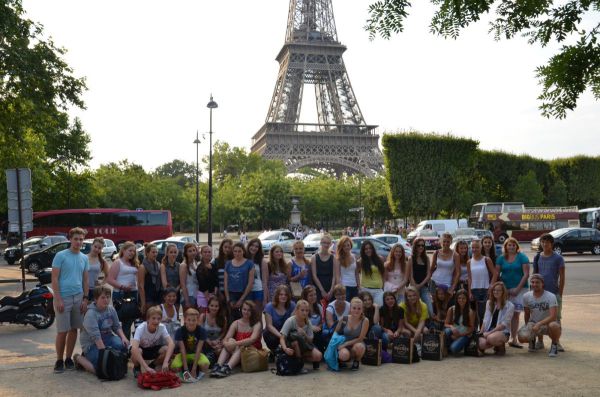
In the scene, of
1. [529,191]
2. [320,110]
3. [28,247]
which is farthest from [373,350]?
[320,110]

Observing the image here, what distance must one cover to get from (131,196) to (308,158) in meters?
28.4

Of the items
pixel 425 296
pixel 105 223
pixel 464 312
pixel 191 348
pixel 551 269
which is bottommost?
pixel 191 348

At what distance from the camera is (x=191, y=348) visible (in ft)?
26.4

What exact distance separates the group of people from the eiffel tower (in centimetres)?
7102

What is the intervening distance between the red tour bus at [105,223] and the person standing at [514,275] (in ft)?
116

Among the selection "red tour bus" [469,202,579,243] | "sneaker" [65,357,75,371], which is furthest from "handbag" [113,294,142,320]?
"red tour bus" [469,202,579,243]

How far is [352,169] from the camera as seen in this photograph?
271 ft

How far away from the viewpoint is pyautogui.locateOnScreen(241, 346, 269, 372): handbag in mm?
7969

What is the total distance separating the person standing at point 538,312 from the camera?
8.62 meters

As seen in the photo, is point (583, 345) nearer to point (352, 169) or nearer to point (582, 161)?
point (582, 161)

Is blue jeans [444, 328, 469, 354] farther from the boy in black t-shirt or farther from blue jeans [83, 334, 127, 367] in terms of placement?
blue jeans [83, 334, 127, 367]

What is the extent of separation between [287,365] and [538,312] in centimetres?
375

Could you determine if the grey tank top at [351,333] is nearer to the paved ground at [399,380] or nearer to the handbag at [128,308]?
the paved ground at [399,380]

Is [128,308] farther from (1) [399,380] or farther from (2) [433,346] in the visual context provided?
(2) [433,346]
